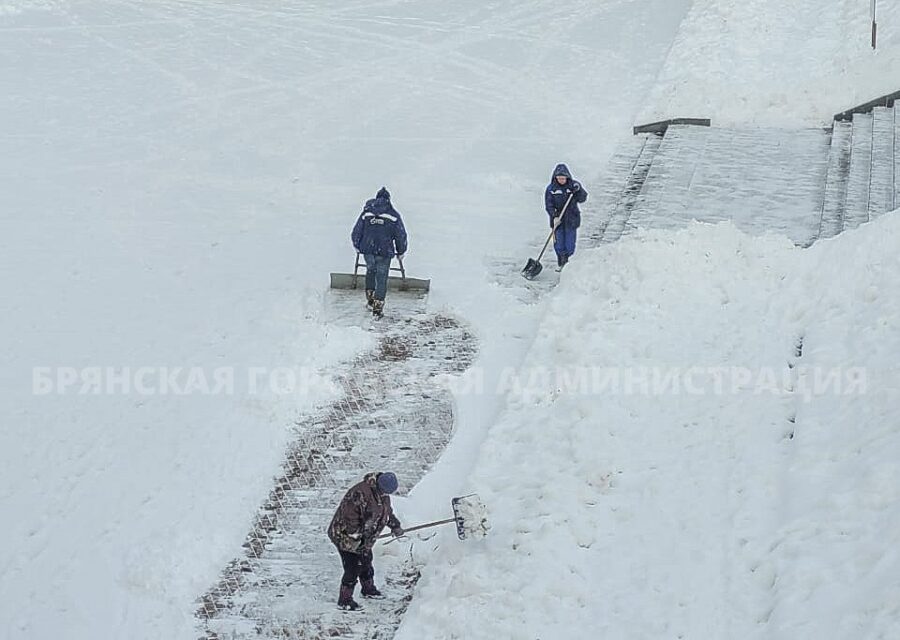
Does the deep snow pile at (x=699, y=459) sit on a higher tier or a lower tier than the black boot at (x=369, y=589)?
higher

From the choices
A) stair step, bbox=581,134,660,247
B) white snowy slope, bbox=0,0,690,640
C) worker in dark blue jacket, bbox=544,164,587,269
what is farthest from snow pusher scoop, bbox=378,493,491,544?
stair step, bbox=581,134,660,247

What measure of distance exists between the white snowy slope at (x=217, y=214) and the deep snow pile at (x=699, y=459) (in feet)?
3.23

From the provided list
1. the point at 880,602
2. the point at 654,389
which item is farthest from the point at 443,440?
the point at 880,602

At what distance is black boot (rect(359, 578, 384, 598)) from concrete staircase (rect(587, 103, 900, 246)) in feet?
20.2

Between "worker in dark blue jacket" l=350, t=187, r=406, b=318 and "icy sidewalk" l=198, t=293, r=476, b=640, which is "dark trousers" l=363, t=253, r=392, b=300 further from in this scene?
"icy sidewalk" l=198, t=293, r=476, b=640

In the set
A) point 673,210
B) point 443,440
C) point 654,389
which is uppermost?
point 673,210

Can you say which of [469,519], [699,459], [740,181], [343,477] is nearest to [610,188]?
[740,181]

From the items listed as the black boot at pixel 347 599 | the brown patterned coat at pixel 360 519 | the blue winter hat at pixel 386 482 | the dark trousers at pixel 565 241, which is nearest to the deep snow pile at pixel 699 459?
the black boot at pixel 347 599

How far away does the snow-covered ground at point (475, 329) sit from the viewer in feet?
25.3

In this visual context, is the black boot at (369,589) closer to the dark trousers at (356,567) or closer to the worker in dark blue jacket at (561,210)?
the dark trousers at (356,567)

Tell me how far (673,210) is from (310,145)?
612 centimetres

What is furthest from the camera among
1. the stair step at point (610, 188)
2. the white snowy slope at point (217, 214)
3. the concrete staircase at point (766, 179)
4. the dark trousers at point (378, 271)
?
the stair step at point (610, 188)

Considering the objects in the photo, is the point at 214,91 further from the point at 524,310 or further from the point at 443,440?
the point at 443,440

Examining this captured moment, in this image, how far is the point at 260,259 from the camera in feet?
45.8
